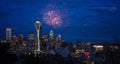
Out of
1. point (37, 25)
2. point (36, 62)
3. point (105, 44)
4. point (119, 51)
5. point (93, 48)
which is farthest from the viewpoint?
point (93, 48)

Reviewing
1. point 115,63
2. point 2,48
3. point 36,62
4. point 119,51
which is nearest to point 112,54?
point 119,51

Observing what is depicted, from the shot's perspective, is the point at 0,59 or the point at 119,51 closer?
the point at 0,59

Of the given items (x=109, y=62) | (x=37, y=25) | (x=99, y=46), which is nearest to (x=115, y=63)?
(x=109, y=62)

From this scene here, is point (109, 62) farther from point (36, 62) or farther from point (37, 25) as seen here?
point (36, 62)

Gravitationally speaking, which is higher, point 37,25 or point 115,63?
point 37,25

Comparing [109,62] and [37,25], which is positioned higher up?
[37,25]

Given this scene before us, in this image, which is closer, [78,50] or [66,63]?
[66,63]

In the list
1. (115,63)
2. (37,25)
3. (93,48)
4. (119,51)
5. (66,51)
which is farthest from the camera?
(93,48)

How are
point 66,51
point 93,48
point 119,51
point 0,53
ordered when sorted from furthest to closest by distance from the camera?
point 93,48 → point 66,51 → point 119,51 → point 0,53

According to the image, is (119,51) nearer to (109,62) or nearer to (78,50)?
(109,62)
